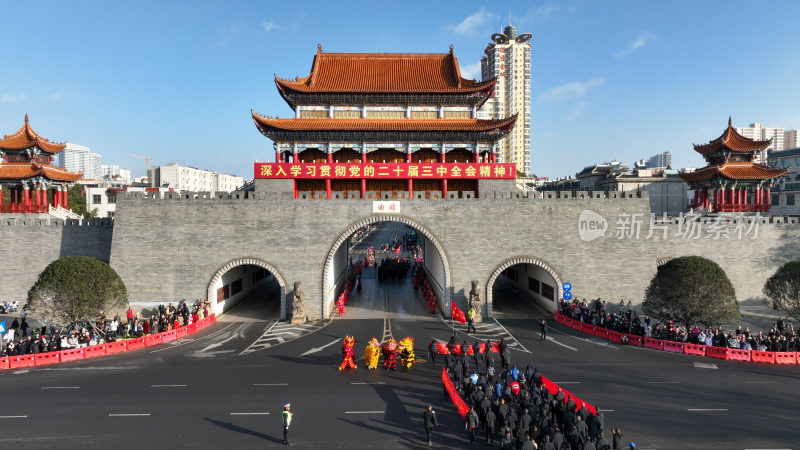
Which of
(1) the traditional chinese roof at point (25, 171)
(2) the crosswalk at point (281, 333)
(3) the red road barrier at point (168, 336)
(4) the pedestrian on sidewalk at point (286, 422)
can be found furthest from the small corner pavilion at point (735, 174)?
(1) the traditional chinese roof at point (25, 171)

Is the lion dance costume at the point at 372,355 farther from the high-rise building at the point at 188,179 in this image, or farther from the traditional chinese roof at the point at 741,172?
the high-rise building at the point at 188,179

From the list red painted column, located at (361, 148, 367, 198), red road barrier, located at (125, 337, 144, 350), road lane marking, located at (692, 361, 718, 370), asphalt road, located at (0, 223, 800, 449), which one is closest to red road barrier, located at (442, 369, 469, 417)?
asphalt road, located at (0, 223, 800, 449)

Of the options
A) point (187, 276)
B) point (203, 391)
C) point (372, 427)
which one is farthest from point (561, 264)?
point (187, 276)

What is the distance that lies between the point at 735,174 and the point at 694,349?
22.0 meters

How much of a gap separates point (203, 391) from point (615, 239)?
26.0m

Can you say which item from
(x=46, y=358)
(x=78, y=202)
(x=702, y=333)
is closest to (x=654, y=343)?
(x=702, y=333)

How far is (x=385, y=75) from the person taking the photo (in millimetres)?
37438

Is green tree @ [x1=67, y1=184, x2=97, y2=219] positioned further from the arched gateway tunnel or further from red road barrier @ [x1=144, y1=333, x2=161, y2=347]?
red road barrier @ [x1=144, y1=333, x2=161, y2=347]

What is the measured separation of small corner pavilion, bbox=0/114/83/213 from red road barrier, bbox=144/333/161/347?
66.9 feet

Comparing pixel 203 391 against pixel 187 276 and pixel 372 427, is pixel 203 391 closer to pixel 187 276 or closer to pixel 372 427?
pixel 372 427

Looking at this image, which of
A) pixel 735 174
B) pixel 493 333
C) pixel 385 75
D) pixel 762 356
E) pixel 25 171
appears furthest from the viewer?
pixel 385 75

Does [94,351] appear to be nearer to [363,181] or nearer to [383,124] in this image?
[363,181]

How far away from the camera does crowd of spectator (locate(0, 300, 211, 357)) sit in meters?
20.2

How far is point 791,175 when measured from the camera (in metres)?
49.5
